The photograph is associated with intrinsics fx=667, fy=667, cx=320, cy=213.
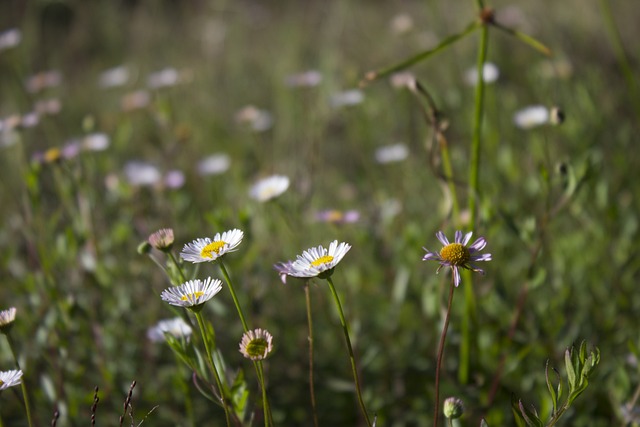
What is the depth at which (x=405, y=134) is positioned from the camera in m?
3.16

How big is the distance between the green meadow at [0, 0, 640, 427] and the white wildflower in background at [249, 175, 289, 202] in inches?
0.6

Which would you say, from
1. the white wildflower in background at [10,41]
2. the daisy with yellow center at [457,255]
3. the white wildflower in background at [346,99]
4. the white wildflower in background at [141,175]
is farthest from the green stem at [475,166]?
the white wildflower in background at [10,41]

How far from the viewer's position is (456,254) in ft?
3.40

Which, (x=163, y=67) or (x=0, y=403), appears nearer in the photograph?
(x=0, y=403)

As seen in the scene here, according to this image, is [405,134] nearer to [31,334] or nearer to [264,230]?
[264,230]

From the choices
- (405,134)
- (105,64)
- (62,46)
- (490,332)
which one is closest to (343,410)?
(490,332)

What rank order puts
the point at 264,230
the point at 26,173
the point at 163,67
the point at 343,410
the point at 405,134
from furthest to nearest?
the point at 163,67 < the point at 405,134 < the point at 264,230 < the point at 343,410 < the point at 26,173

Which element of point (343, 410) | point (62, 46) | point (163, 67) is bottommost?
point (343, 410)

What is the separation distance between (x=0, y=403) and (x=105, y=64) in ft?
14.5

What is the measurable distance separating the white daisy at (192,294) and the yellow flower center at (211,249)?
0.15ft

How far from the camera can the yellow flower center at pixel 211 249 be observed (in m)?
1.08

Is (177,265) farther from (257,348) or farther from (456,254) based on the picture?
(456,254)

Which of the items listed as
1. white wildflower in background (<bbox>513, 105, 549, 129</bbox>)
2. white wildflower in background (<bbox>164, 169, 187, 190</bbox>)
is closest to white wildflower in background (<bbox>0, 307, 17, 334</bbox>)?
white wildflower in background (<bbox>164, 169, 187, 190</bbox>)

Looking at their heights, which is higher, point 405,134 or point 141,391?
point 405,134
